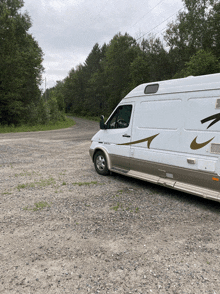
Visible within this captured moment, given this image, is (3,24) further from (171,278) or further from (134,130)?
(171,278)

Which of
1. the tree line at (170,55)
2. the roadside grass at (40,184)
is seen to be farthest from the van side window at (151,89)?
the tree line at (170,55)

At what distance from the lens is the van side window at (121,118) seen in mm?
6160

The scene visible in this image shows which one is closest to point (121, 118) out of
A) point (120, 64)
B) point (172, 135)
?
point (172, 135)

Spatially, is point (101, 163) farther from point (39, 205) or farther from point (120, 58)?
point (120, 58)

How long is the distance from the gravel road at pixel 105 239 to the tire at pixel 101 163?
0.68 meters

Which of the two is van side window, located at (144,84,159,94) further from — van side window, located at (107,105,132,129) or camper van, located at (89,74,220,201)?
van side window, located at (107,105,132,129)

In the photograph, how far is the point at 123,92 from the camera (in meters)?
39.5

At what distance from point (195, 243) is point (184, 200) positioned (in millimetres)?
1837

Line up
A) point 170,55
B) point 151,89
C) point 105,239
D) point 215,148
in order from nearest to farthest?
point 105,239 < point 215,148 < point 151,89 < point 170,55

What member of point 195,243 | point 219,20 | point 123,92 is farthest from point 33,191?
point 123,92

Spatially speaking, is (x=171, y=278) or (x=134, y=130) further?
(x=134, y=130)

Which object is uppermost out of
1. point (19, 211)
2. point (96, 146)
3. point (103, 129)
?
point (103, 129)

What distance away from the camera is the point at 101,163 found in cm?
705

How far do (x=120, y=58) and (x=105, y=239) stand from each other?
4045 cm
